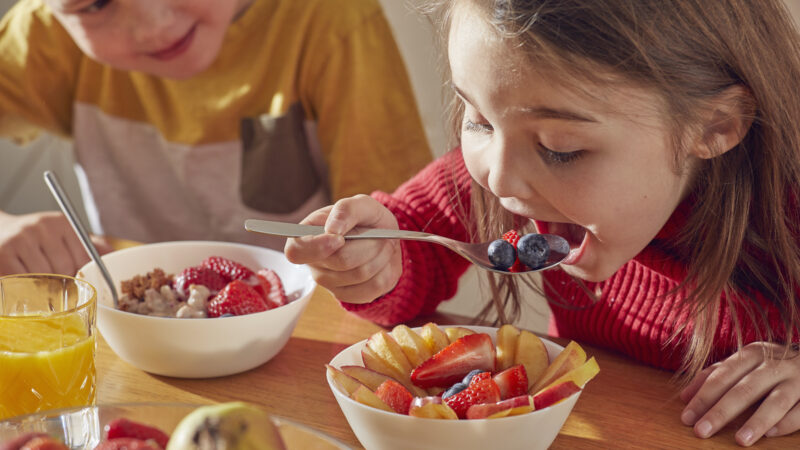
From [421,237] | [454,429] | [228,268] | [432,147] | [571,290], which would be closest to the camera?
[454,429]

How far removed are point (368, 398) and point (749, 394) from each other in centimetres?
40

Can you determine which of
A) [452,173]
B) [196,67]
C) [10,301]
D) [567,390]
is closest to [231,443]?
[567,390]

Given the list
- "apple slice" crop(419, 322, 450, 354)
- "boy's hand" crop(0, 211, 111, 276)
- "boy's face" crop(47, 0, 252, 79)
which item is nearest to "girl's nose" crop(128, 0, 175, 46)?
"boy's face" crop(47, 0, 252, 79)

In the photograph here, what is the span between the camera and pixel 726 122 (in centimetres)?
84

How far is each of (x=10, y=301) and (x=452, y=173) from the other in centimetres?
59

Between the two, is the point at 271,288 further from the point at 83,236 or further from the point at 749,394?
the point at 749,394

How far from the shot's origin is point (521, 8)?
750 mm

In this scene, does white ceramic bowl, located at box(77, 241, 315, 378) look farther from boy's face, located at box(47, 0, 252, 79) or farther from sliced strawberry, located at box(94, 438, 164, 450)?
boy's face, located at box(47, 0, 252, 79)

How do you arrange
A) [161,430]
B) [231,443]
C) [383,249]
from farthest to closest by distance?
1. [383,249]
2. [161,430]
3. [231,443]

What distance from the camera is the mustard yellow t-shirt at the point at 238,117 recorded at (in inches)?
64.7

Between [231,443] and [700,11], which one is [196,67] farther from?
[231,443]

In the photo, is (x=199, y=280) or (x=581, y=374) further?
(x=199, y=280)

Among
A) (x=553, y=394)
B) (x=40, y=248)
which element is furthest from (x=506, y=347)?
(x=40, y=248)

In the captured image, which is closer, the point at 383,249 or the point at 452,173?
the point at 383,249
